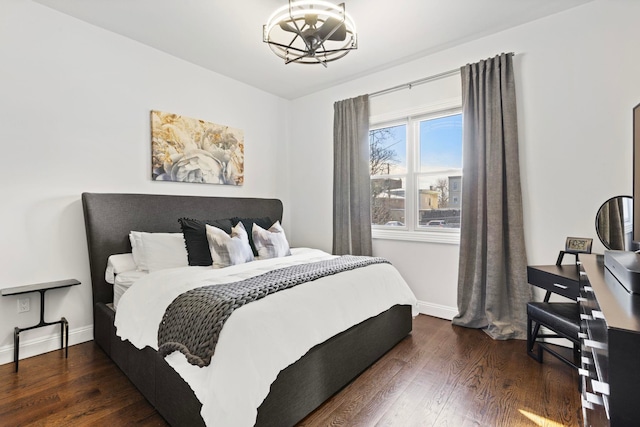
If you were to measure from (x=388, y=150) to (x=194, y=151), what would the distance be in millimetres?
2282

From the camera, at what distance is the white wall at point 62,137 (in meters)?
2.41

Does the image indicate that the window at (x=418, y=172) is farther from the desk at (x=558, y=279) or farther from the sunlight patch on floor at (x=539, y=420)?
the sunlight patch on floor at (x=539, y=420)

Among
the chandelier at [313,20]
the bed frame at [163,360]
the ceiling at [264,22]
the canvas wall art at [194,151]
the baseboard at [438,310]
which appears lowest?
the baseboard at [438,310]

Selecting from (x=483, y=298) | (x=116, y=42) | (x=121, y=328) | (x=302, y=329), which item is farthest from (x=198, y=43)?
(x=483, y=298)

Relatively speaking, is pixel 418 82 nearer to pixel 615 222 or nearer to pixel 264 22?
pixel 264 22

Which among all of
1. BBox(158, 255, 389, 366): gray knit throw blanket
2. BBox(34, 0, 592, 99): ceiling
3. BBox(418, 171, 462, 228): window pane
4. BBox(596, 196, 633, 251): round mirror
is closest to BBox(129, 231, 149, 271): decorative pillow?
BBox(158, 255, 389, 366): gray knit throw blanket

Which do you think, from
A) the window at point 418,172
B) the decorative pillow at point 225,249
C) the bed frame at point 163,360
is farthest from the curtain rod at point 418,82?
the decorative pillow at point 225,249

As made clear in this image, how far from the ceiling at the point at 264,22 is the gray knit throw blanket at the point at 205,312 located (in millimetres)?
2154

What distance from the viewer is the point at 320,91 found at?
14.1 feet

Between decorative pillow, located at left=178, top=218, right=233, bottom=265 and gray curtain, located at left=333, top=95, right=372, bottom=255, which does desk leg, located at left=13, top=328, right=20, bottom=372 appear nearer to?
decorative pillow, located at left=178, top=218, right=233, bottom=265

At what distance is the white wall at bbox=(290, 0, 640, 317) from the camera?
2.38 metres

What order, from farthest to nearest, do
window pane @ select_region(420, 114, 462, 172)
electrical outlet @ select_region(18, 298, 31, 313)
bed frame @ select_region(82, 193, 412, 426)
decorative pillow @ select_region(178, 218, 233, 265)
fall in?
window pane @ select_region(420, 114, 462, 172)
decorative pillow @ select_region(178, 218, 233, 265)
electrical outlet @ select_region(18, 298, 31, 313)
bed frame @ select_region(82, 193, 412, 426)

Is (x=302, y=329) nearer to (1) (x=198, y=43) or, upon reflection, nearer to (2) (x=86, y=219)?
(2) (x=86, y=219)

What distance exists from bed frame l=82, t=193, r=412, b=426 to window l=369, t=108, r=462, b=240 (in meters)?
1.18
